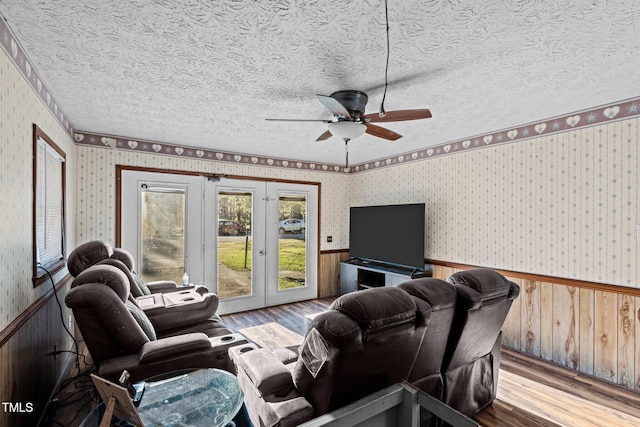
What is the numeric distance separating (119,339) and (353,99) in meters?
2.32

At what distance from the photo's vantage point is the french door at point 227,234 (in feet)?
13.7

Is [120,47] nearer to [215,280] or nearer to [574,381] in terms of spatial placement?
[215,280]

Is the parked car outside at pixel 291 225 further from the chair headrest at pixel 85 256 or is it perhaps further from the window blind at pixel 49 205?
the window blind at pixel 49 205

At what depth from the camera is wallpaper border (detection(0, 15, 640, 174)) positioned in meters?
2.08

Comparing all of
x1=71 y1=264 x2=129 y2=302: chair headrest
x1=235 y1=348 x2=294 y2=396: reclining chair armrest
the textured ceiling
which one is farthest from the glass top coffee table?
the textured ceiling

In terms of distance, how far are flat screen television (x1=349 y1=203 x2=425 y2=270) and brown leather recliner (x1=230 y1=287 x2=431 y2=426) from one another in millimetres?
2980

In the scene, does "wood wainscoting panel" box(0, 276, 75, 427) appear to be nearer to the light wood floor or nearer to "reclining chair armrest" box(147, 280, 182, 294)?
the light wood floor

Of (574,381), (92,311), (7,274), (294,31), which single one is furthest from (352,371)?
(574,381)

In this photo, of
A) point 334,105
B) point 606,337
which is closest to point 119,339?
point 334,105

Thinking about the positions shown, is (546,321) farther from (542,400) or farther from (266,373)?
(266,373)

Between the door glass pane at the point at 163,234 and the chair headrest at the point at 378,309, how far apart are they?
3597mm

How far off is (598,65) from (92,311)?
3539 mm

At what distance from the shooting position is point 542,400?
2.52m

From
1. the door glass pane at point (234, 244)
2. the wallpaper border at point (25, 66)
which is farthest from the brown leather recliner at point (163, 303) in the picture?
the door glass pane at point (234, 244)
